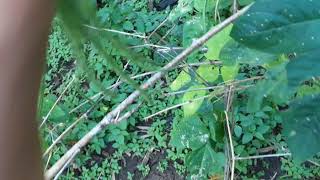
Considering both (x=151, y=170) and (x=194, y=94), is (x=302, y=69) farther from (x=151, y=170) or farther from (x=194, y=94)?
(x=151, y=170)

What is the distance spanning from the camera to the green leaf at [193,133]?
4.33 feet

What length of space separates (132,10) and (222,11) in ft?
1.09

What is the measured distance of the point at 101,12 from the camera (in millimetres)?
1753

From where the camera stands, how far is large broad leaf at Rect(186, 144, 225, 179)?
4.33 ft

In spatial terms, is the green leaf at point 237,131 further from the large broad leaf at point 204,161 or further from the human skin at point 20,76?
the human skin at point 20,76

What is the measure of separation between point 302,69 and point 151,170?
845 mm

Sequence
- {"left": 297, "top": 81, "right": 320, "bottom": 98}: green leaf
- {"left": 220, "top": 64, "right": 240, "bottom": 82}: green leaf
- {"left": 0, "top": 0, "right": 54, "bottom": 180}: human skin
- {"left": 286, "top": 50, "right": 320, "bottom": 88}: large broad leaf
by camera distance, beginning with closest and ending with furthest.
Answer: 1. {"left": 0, "top": 0, "right": 54, "bottom": 180}: human skin
2. {"left": 286, "top": 50, "right": 320, "bottom": 88}: large broad leaf
3. {"left": 297, "top": 81, "right": 320, "bottom": 98}: green leaf
4. {"left": 220, "top": 64, "right": 240, "bottom": 82}: green leaf

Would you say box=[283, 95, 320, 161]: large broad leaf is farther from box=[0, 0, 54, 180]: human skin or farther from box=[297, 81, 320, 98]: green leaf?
box=[0, 0, 54, 180]: human skin

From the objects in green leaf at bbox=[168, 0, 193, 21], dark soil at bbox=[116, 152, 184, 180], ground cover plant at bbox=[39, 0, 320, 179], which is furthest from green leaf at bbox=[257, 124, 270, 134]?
green leaf at bbox=[168, 0, 193, 21]

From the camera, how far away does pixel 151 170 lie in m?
1.61

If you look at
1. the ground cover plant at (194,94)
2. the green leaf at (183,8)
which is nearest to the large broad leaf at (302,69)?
the ground cover plant at (194,94)

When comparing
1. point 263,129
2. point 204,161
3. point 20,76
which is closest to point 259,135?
point 263,129

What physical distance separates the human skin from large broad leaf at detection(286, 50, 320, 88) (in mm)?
459

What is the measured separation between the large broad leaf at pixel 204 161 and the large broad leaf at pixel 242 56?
28 cm
